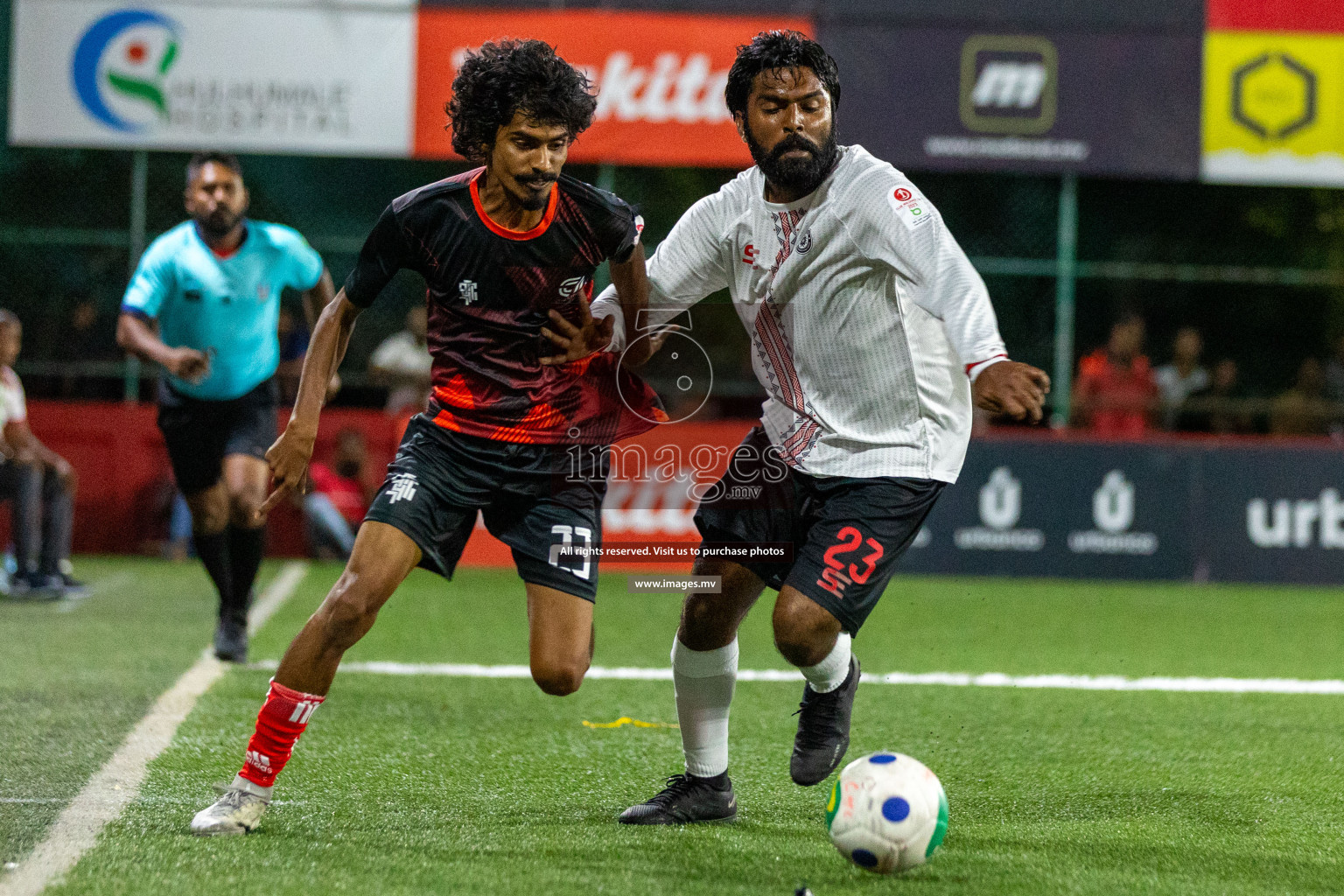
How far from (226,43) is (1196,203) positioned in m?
11.3

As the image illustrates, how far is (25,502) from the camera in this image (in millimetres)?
10273

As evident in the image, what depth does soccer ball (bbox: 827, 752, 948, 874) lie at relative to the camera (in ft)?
12.6

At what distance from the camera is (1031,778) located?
17.1 ft

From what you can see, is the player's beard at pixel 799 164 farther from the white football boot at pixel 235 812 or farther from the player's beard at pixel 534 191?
the white football boot at pixel 235 812

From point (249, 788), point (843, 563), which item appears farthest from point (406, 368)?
point (843, 563)

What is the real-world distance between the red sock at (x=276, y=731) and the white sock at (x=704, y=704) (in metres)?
1.09

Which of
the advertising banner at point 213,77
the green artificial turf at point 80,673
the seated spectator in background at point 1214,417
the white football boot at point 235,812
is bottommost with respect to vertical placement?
the green artificial turf at point 80,673

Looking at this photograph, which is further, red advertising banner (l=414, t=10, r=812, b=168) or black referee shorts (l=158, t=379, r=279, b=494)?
red advertising banner (l=414, t=10, r=812, b=168)

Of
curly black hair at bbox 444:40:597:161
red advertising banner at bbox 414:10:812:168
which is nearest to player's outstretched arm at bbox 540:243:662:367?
curly black hair at bbox 444:40:597:161

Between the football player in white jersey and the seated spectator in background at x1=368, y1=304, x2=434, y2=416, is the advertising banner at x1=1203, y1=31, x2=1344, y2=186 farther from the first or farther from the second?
the football player in white jersey

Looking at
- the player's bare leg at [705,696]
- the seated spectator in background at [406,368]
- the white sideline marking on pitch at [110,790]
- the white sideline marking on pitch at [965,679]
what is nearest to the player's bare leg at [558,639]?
the player's bare leg at [705,696]

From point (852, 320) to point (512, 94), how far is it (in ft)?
3.77

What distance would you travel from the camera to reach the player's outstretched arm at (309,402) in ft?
13.8

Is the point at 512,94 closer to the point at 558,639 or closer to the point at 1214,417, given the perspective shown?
the point at 558,639
